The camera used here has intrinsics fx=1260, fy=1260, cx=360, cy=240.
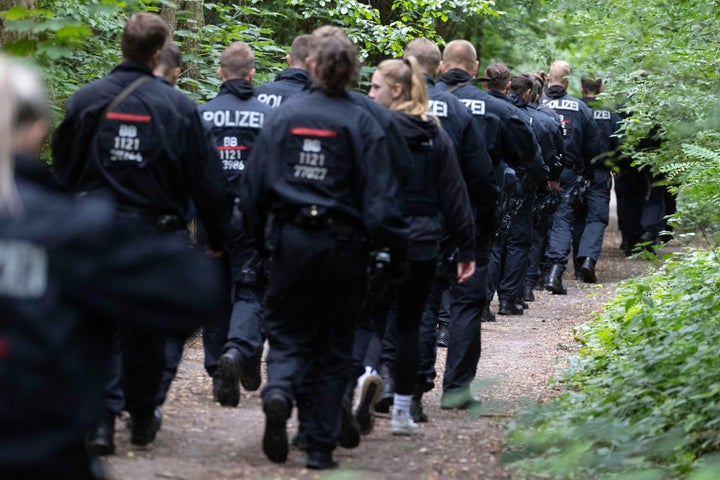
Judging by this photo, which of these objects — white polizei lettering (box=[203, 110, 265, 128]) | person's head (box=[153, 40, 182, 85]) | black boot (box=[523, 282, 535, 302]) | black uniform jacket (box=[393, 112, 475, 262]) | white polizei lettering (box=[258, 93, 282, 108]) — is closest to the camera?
black uniform jacket (box=[393, 112, 475, 262])

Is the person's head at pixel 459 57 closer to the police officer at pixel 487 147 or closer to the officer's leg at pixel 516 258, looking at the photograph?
the police officer at pixel 487 147

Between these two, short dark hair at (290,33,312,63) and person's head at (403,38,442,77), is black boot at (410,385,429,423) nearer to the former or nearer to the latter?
person's head at (403,38,442,77)

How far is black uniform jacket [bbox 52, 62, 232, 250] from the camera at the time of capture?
6340 millimetres

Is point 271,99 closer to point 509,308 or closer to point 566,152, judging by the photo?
point 509,308

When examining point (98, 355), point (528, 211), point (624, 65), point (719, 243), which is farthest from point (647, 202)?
point (98, 355)

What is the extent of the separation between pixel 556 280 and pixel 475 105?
707 cm

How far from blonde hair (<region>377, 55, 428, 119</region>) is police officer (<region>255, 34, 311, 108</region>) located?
5.20 ft

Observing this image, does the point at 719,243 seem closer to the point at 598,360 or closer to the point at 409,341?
the point at 598,360

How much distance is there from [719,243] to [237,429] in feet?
13.7

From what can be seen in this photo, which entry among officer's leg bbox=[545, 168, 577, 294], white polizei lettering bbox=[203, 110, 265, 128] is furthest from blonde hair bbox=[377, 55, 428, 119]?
officer's leg bbox=[545, 168, 577, 294]

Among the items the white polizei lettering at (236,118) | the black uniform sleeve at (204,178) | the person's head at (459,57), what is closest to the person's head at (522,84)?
the person's head at (459,57)

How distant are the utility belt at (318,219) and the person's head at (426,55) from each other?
7.29 ft

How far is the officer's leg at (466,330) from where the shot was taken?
8.31 m

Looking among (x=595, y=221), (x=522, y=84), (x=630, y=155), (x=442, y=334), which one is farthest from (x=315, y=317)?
(x=595, y=221)
